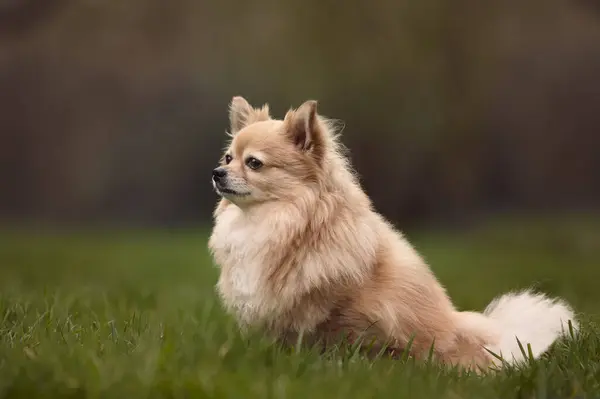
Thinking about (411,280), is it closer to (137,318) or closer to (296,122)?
(296,122)

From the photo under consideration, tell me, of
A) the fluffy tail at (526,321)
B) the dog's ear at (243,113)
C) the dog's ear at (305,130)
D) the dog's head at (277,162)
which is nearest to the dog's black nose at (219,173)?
the dog's head at (277,162)

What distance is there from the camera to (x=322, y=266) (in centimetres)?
321

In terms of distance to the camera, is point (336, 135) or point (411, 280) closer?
point (411, 280)

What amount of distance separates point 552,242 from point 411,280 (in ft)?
24.2

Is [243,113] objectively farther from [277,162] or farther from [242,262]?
[242,262]

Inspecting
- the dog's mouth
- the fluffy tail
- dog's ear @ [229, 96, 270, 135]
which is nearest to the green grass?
the fluffy tail

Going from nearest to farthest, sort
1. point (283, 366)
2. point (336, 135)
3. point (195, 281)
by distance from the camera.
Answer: point (283, 366) < point (336, 135) < point (195, 281)

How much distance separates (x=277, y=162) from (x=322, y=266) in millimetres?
589

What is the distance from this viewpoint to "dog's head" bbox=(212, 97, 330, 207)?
3.42 m

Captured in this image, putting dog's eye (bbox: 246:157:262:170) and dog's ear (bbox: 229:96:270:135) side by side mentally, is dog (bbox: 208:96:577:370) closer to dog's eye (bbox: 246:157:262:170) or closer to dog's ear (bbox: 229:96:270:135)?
dog's eye (bbox: 246:157:262:170)

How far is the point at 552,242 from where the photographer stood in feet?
32.9

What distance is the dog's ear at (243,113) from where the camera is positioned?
387cm

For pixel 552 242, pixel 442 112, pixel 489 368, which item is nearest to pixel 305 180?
pixel 489 368

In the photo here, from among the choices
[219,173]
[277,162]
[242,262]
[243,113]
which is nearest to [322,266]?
[242,262]
